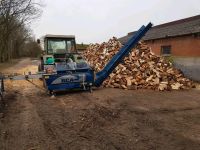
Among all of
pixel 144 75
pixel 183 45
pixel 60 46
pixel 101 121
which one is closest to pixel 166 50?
pixel 183 45

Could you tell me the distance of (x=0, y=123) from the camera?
7.41 m

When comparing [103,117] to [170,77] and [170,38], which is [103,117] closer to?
[170,77]

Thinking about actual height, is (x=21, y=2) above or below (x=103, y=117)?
above

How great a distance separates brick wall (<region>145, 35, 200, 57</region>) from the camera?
16.2 meters

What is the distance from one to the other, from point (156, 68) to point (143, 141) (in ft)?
30.7

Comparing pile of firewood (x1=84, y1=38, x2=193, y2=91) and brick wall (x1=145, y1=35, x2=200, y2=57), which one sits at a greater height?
brick wall (x1=145, y1=35, x2=200, y2=57)

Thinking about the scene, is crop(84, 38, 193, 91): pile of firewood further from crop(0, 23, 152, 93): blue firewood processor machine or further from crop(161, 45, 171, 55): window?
crop(161, 45, 171, 55): window

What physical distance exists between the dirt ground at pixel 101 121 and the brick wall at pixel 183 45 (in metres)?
5.33

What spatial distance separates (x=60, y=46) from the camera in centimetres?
1405

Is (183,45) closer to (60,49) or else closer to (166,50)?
(166,50)

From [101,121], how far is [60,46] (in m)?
7.46

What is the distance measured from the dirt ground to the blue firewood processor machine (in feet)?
1.78

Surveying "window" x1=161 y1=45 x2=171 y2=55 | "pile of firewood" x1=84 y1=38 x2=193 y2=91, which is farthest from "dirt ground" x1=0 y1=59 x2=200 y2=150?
"window" x1=161 y1=45 x2=171 y2=55

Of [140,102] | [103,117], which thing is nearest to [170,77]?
[140,102]
